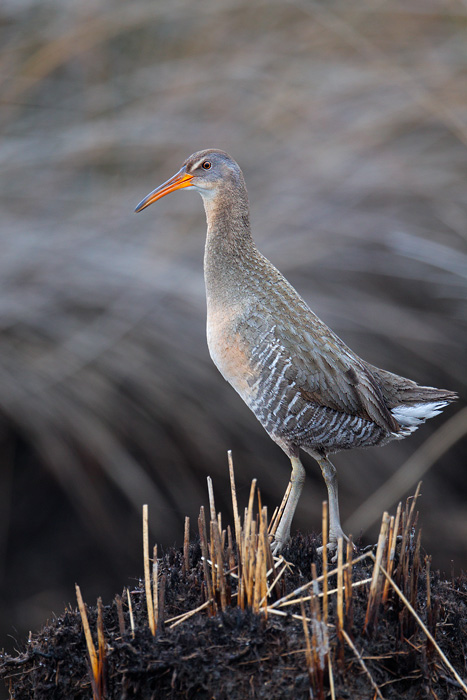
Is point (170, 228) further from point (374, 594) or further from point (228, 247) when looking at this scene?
point (374, 594)

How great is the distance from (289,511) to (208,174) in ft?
3.57

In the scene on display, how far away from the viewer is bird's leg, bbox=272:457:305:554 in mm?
2541

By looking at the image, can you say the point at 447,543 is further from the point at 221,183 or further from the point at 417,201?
the point at 221,183

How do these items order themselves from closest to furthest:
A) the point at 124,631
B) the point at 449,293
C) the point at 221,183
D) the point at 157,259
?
1. the point at 124,631
2. the point at 221,183
3. the point at 157,259
4. the point at 449,293

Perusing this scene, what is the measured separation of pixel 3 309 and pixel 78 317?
346mm

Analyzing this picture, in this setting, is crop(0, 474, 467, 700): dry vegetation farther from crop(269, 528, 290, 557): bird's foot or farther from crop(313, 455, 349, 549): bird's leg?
crop(313, 455, 349, 549): bird's leg

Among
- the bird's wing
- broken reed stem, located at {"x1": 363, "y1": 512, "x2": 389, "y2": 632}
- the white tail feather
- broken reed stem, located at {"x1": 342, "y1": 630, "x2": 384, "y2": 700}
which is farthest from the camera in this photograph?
the white tail feather

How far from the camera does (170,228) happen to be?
Answer: 148 inches

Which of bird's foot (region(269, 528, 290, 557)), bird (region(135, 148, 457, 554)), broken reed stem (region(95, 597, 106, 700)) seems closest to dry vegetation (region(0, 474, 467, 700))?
broken reed stem (region(95, 597, 106, 700))

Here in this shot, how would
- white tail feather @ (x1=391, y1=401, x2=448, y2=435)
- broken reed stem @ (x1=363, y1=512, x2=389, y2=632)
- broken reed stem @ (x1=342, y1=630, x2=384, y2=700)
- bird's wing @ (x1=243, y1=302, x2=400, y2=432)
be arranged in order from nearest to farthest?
broken reed stem @ (x1=342, y1=630, x2=384, y2=700), broken reed stem @ (x1=363, y1=512, x2=389, y2=632), bird's wing @ (x1=243, y1=302, x2=400, y2=432), white tail feather @ (x1=391, y1=401, x2=448, y2=435)

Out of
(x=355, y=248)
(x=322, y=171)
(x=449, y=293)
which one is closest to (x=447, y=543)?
(x=449, y=293)

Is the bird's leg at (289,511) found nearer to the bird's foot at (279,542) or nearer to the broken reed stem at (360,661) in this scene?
the bird's foot at (279,542)

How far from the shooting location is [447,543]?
389 centimetres

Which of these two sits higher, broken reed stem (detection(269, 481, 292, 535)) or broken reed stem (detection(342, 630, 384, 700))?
broken reed stem (detection(269, 481, 292, 535))
